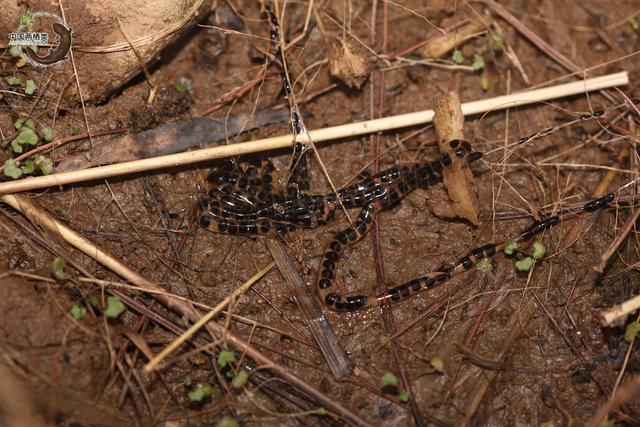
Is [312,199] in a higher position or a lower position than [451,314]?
higher

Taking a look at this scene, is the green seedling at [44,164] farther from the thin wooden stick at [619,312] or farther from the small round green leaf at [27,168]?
the thin wooden stick at [619,312]

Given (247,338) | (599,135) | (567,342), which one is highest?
(599,135)

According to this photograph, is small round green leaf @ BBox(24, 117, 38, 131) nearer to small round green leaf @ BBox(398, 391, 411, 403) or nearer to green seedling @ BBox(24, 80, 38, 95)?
green seedling @ BBox(24, 80, 38, 95)

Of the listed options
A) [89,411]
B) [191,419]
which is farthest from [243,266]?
[89,411]

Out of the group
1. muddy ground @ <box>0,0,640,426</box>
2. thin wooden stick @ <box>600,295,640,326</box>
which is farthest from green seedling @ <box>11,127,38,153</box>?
thin wooden stick @ <box>600,295,640,326</box>

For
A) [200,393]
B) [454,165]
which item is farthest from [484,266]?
[200,393]

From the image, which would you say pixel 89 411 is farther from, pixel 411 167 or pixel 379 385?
pixel 411 167
